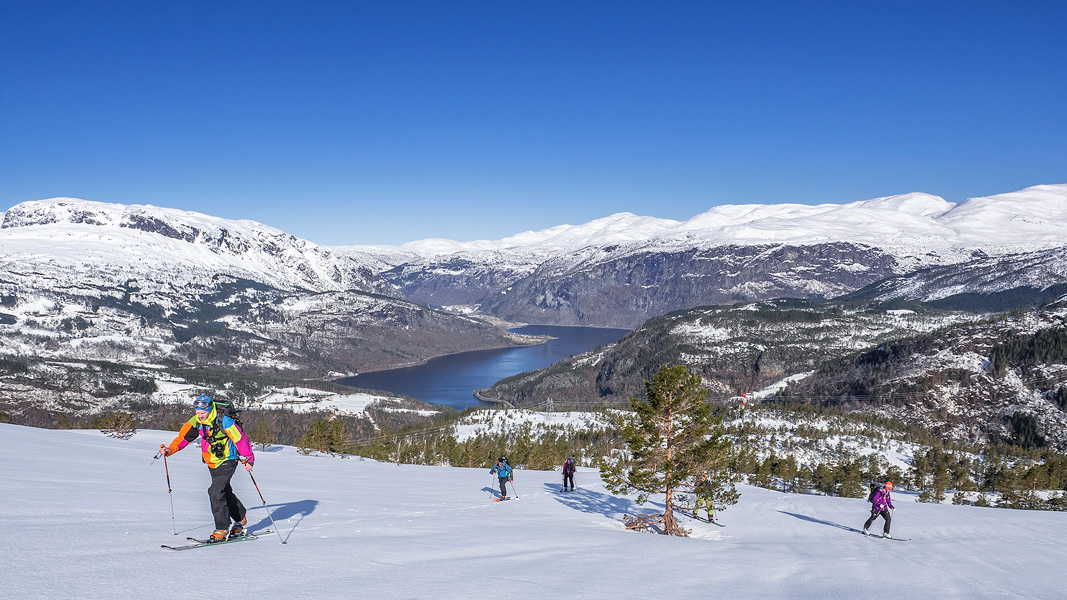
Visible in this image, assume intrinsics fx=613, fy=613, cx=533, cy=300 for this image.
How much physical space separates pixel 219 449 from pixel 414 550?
15.4ft

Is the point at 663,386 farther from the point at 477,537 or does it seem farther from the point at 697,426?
the point at 477,537

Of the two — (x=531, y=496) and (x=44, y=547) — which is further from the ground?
(x=44, y=547)

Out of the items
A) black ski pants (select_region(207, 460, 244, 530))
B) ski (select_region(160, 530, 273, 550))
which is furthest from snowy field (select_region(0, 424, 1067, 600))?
black ski pants (select_region(207, 460, 244, 530))

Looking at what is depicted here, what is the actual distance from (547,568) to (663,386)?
14630mm

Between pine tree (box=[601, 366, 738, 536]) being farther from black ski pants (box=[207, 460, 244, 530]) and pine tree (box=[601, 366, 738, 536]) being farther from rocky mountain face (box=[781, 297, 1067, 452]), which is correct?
rocky mountain face (box=[781, 297, 1067, 452])

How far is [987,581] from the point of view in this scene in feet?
49.1

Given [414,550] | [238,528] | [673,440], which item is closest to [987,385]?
[673,440]

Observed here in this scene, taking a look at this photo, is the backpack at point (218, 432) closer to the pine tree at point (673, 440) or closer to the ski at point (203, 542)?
the ski at point (203, 542)

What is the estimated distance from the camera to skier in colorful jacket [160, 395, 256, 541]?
12.9 m

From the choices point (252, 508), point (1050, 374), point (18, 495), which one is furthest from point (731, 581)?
point (1050, 374)

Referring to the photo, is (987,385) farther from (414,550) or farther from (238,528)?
(238,528)

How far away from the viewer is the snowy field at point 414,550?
9773mm

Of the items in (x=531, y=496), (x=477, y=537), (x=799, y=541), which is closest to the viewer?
(x=477, y=537)

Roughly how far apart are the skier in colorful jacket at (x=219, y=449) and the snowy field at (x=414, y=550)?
0.86 metres
